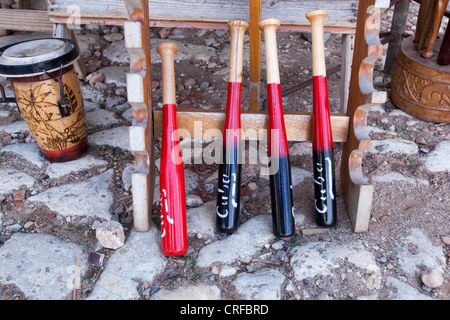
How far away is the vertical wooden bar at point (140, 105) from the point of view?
165 centimetres

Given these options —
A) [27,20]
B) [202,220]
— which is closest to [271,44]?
[202,220]

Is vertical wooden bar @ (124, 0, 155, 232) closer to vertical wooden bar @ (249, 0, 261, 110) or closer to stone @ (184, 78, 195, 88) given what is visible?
vertical wooden bar @ (249, 0, 261, 110)

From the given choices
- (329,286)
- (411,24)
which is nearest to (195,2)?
(329,286)

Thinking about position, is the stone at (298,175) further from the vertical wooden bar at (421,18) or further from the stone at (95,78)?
the stone at (95,78)

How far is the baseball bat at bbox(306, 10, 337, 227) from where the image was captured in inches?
71.9

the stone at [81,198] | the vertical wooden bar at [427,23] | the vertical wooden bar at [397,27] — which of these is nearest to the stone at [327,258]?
the stone at [81,198]

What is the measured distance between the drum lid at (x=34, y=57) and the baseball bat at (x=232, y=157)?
92cm

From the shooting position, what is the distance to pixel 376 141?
258 cm

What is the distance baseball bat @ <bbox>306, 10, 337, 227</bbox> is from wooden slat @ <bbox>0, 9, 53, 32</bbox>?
213cm

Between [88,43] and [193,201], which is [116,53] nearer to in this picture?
[88,43]

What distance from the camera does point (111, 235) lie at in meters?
1.79

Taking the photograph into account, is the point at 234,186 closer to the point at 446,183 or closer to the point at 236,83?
the point at 236,83

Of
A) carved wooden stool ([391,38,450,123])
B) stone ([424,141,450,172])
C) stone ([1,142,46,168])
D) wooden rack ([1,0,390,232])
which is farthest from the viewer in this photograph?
carved wooden stool ([391,38,450,123])

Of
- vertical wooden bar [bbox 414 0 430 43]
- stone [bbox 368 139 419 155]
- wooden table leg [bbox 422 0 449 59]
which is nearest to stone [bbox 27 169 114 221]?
stone [bbox 368 139 419 155]
